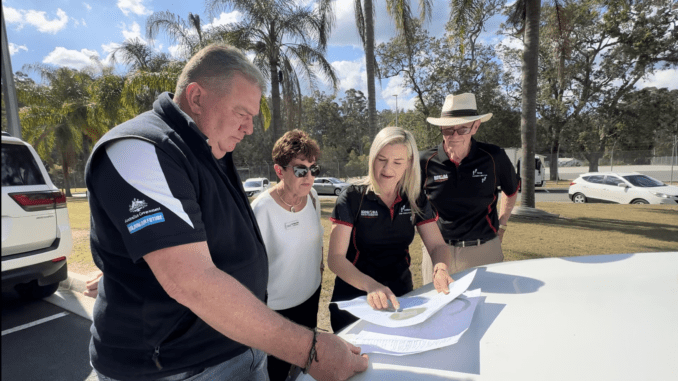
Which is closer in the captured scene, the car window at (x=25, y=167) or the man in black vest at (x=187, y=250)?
the man in black vest at (x=187, y=250)

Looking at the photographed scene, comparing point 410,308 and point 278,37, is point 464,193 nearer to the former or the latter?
point 410,308

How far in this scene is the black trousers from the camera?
2248 millimetres

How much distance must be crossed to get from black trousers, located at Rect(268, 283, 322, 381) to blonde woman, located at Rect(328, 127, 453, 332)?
23cm

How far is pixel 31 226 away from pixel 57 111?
905 inches

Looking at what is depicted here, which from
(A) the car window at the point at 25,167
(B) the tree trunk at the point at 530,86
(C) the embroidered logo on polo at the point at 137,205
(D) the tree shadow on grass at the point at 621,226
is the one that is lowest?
(D) the tree shadow on grass at the point at 621,226

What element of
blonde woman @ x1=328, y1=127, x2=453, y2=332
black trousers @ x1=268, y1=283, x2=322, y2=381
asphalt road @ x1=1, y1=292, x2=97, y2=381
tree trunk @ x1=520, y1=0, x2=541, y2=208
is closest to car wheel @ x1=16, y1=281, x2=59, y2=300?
asphalt road @ x1=1, y1=292, x2=97, y2=381

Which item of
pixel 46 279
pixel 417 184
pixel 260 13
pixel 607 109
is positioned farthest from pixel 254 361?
pixel 607 109

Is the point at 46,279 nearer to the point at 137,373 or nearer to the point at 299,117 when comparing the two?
the point at 137,373

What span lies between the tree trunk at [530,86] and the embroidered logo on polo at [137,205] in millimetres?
9867

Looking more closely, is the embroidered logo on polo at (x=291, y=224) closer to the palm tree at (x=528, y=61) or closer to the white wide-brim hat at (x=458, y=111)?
the white wide-brim hat at (x=458, y=111)

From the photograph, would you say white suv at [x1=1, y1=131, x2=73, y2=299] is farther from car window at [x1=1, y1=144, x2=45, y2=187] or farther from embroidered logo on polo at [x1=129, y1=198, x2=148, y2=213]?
embroidered logo on polo at [x1=129, y1=198, x2=148, y2=213]

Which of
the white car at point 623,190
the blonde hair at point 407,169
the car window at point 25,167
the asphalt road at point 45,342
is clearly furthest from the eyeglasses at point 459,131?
the white car at point 623,190

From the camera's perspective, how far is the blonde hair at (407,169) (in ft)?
7.73

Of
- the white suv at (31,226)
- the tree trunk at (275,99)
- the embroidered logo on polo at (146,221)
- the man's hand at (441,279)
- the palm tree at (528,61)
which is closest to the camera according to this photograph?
the embroidered logo on polo at (146,221)
